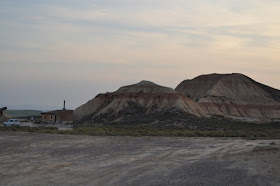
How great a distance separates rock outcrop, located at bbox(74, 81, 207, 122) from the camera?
308ft

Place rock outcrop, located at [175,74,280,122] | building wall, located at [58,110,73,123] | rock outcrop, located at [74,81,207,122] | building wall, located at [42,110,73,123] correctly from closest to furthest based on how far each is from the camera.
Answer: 1. building wall, located at [42,110,73,123]
2. building wall, located at [58,110,73,123]
3. rock outcrop, located at [74,81,207,122]
4. rock outcrop, located at [175,74,280,122]

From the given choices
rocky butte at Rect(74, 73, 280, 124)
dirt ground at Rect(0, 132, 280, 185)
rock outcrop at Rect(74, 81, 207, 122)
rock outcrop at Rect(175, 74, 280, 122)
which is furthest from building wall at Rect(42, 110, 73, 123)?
dirt ground at Rect(0, 132, 280, 185)

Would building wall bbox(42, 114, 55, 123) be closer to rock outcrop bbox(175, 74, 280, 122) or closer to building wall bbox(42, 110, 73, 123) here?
building wall bbox(42, 110, 73, 123)

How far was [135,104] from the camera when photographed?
98125mm

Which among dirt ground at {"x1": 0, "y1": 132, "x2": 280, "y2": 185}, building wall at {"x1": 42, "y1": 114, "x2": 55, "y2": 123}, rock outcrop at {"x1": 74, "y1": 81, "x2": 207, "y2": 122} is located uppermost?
rock outcrop at {"x1": 74, "y1": 81, "x2": 207, "y2": 122}

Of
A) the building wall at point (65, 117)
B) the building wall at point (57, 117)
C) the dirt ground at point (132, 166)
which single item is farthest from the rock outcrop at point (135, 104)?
the dirt ground at point (132, 166)

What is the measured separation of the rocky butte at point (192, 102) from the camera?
309ft

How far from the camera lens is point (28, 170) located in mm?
21484

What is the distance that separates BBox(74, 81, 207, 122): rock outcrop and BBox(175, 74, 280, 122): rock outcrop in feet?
46.0

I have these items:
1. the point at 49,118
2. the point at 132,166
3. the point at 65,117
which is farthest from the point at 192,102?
the point at 132,166

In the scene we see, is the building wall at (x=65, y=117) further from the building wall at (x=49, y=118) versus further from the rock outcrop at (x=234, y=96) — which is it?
the rock outcrop at (x=234, y=96)

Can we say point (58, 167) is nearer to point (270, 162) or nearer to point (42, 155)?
point (42, 155)

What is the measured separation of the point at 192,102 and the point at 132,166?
79.0m

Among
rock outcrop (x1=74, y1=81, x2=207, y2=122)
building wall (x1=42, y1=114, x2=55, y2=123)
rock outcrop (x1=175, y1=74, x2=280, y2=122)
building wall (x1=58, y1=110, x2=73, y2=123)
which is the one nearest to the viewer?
building wall (x1=42, y1=114, x2=55, y2=123)
